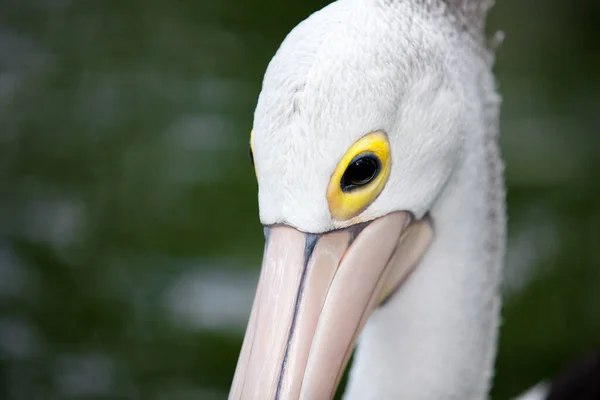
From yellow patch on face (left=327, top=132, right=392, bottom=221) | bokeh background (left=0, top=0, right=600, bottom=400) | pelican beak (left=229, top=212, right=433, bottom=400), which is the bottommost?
pelican beak (left=229, top=212, right=433, bottom=400)

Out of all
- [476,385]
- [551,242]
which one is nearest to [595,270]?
[551,242]

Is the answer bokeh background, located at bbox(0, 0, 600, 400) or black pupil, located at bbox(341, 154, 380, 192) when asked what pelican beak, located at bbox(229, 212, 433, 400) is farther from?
Answer: bokeh background, located at bbox(0, 0, 600, 400)

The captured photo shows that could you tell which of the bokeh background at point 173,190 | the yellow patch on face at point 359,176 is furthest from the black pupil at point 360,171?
the bokeh background at point 173,190

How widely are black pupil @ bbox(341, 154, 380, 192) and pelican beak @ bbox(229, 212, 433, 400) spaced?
0.07 meters

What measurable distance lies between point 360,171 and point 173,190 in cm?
229

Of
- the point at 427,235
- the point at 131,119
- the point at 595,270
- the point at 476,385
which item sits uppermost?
the point at 131,119

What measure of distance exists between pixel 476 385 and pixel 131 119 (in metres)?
2.55

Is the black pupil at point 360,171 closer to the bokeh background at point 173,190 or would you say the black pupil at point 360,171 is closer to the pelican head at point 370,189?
the pelican head at point 370,189

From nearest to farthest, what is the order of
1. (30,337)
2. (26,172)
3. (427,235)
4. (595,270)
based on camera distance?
(427,235) < (30,337) < (595,270) < (26,172)

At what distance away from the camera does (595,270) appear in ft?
9.49

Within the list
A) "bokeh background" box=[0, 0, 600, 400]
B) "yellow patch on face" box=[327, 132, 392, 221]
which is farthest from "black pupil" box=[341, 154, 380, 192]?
"bokeh background" box=[0, 0, 600, 400]

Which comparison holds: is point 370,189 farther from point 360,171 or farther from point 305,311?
point 305,311

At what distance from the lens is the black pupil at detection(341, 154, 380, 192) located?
96cm

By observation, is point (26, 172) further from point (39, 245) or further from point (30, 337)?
Result: point (30, 337)
